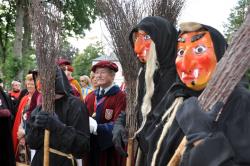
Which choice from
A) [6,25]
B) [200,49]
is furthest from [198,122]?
[6,25]

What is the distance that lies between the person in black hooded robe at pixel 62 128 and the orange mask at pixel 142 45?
840mm

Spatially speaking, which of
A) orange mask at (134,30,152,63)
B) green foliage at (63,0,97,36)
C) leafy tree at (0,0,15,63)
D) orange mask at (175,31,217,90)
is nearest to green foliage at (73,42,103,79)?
leafy tree at (0,0,15,63)

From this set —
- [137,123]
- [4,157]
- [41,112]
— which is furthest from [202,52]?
[4,157]

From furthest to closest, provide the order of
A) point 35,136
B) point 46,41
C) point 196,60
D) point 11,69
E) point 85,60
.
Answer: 1. point 85,60
2. point 11,69
3. point 46,41
4. point 35,136
5. point 196,60

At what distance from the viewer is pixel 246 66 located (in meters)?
1.70

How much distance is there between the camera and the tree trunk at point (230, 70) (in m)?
1.69

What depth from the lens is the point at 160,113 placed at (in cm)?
259

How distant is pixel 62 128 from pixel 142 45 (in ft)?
3.50

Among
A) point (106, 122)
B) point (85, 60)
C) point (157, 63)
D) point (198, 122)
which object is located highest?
point (157, 63)

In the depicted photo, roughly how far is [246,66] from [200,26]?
62 cm

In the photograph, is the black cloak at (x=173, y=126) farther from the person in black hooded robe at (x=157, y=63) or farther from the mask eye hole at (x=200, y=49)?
the person in black hooded robe at (x=157, y=63)

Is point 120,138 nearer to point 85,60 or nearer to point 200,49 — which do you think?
point 200,49

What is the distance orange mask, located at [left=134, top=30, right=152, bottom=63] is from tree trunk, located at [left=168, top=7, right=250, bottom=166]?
1403mm

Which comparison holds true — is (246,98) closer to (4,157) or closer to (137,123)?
(137,123)
